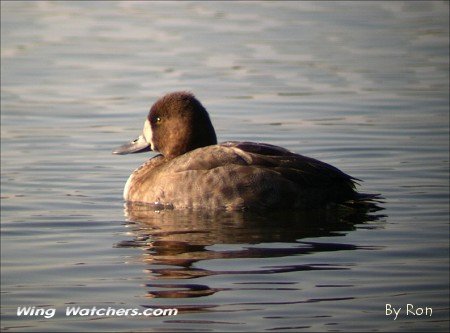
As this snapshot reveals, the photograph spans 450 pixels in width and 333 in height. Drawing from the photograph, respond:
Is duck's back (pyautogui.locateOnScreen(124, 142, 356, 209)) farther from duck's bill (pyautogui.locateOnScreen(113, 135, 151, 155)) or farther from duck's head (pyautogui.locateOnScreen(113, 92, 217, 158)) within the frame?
duck's bill (pyautogui.locateOnScreen(113, 135, 151, 155))

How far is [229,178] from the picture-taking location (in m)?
9.12

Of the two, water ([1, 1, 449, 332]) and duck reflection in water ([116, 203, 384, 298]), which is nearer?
water ([1, 1, 449, 332])

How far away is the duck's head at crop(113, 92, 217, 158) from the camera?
9.80m

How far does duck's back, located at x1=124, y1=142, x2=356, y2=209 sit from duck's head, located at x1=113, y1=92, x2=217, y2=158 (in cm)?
37

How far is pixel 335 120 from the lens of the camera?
42.5 ft

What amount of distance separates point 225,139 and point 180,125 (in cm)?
224

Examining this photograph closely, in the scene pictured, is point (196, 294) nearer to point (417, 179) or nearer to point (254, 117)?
point (417, 179)

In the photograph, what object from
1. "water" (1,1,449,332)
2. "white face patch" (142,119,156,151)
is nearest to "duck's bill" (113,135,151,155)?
"white face patch" (142,119,156,151)

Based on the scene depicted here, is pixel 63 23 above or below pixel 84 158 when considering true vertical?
above

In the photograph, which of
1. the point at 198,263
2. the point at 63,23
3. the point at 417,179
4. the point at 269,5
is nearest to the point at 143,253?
the point at 198,263

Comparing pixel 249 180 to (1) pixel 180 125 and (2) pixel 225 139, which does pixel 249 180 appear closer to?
(1) pixel 180 125

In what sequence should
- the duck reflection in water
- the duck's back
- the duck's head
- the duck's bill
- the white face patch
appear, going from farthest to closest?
the duck's bill
the white face patch
the duck's head
the duck's back
the duck reflection in water

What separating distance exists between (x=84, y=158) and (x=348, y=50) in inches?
252

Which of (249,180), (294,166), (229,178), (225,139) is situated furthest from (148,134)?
(225,139)
